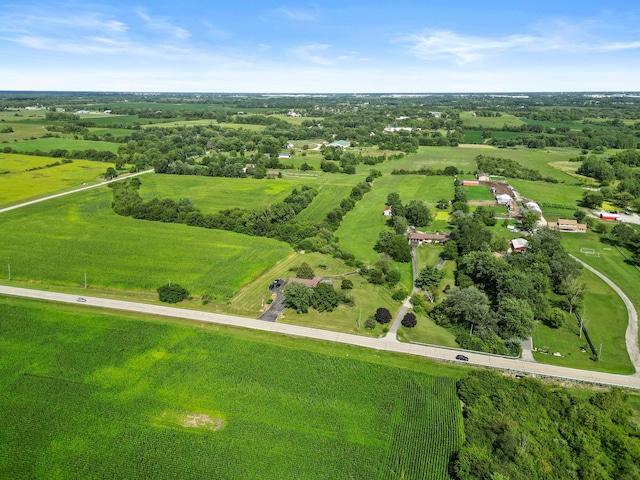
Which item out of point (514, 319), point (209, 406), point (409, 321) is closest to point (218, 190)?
point (409, 321)

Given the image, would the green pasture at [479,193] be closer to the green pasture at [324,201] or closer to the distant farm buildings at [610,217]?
the distant farm buildings at [610,217]

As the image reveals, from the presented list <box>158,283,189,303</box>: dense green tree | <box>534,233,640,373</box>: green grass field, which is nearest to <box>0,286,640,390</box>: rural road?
→ <box>158,283,189,303</box>: dense green tree

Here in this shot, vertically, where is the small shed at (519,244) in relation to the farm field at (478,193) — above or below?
below

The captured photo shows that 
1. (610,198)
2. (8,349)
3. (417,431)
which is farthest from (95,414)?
(610,198)

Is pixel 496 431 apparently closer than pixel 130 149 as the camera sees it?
Yes

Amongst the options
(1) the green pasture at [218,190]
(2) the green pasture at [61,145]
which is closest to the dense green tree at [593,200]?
(1) the green pasture at [218,190]

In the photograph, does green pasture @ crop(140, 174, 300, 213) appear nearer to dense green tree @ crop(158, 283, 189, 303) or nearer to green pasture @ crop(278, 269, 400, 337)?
dense green tree @ crop(158, 283, 189, 303)

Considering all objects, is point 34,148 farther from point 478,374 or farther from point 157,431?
point 478,374
